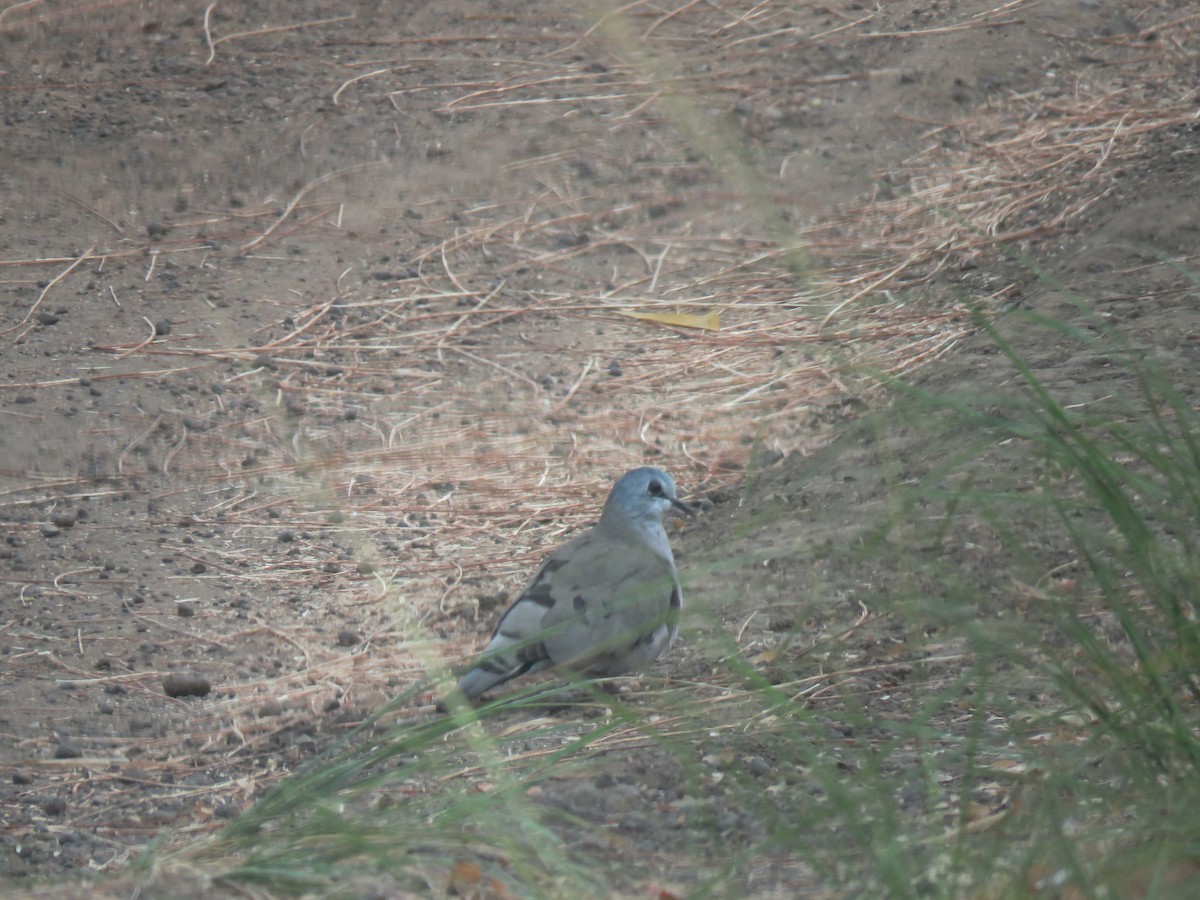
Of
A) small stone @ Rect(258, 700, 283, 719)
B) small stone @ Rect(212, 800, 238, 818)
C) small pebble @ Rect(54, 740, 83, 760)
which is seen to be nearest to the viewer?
small stone @ Rect(212, 800, 238, 818)

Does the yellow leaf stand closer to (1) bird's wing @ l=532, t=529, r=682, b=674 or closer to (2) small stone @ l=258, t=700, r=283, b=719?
(1) bird's wing @ l=532, t=529, r=682, b=674

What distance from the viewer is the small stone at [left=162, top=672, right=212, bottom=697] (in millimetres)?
4895

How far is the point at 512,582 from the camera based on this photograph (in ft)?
18.0

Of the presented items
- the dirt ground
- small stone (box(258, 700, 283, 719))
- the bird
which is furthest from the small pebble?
the bird

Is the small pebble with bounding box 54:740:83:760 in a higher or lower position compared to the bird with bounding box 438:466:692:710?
lower

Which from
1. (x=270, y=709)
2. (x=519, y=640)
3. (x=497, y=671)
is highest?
(x=519, y=640)

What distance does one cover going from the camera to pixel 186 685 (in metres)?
4.89

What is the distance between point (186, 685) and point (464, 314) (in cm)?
314

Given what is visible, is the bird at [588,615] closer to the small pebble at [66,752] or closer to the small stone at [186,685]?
the small stone at [186,685]

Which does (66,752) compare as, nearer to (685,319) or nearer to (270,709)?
(270,709)

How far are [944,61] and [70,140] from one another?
5.25 meters

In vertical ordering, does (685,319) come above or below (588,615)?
below

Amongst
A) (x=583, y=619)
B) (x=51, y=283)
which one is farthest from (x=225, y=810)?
(x=51, y=283)

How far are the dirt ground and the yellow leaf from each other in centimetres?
7
